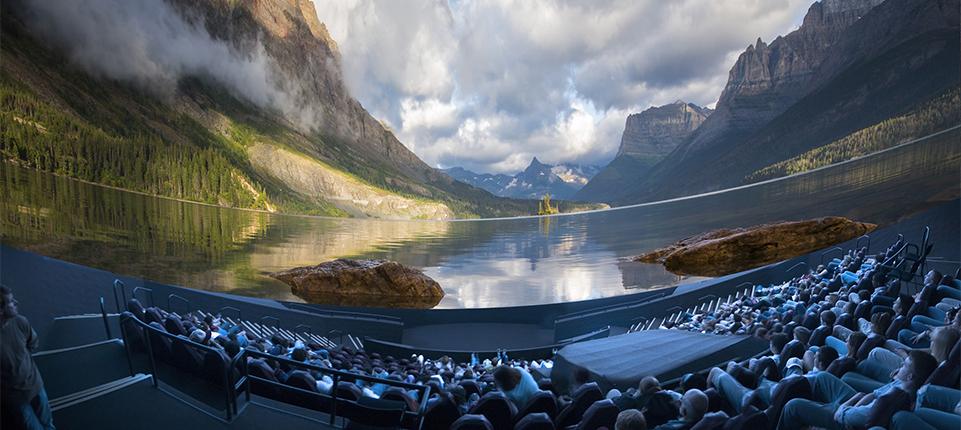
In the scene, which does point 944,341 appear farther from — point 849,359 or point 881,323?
point 881,323

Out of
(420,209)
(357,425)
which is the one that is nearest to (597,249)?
(420,209)

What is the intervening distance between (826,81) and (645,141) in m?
1.07

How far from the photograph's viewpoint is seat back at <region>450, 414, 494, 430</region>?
5.56 feet

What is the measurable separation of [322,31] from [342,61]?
0.68ft

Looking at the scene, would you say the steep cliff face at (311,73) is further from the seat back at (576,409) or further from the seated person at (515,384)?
the seat back at (576,409)

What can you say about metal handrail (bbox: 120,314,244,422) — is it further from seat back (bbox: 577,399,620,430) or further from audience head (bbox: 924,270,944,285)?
audience head (bbox: 924,270,944,285)

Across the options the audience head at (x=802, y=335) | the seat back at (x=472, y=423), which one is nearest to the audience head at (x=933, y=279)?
the audience head at (x=802, y=335)

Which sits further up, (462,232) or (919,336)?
(462,232)

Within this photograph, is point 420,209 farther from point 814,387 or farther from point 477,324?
point 814,387

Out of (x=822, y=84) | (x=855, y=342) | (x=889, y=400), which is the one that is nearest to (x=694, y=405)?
(x=889, y=400)

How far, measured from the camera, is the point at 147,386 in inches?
73.0

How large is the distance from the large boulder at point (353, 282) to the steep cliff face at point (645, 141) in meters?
1.61

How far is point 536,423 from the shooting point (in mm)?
1705

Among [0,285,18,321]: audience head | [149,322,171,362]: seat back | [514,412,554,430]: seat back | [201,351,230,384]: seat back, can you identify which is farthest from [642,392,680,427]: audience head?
[0,285,18,321]: audience head
